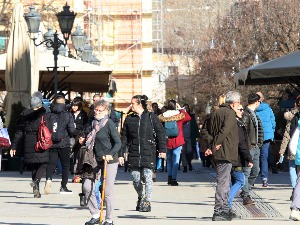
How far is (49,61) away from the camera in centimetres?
3525

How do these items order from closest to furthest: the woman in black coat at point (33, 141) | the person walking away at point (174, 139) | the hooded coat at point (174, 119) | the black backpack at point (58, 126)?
the woman in black coat at point (33, 141)
the black backpack at point (58, 126)
the person walking away at point (174, 139)
the hooded coat at point (174, 119)

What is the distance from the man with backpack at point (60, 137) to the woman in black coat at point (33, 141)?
0.30 m

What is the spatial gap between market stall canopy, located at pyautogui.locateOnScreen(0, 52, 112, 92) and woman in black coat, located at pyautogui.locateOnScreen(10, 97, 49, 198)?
10690mm

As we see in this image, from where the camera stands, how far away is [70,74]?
33688 mm

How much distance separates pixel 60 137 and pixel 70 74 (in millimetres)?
12504

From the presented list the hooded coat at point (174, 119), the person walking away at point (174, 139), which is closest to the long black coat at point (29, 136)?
the person walking away at point (174, 139)

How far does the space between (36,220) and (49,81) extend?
2166 centimetres

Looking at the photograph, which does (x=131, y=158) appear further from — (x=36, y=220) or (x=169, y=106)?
(x=169, y=106)

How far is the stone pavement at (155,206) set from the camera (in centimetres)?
1617

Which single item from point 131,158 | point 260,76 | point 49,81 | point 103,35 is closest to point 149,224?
point 131,158

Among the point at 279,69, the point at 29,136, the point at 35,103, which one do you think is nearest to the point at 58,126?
the point at 35,103

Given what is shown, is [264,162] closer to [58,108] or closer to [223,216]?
[58,108]

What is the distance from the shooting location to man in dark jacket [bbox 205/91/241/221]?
617 inches

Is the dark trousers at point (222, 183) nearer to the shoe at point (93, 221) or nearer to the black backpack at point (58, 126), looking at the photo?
the shoe at point (93, 221)
